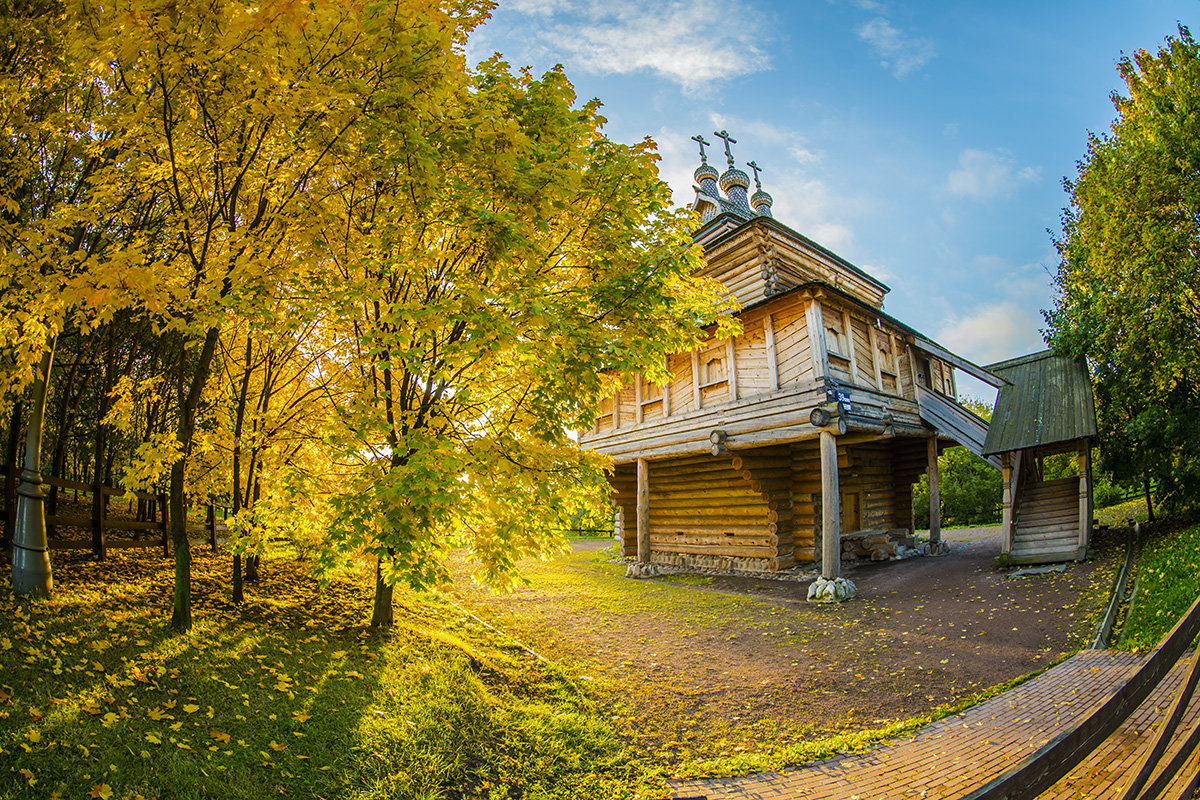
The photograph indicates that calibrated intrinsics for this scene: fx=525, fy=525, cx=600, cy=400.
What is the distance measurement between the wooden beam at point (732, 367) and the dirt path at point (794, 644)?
200 inches

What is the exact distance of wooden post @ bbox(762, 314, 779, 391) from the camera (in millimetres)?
12984

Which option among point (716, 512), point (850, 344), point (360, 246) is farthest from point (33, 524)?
point (850, 344)

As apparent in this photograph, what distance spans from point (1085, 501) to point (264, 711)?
49.3 feet

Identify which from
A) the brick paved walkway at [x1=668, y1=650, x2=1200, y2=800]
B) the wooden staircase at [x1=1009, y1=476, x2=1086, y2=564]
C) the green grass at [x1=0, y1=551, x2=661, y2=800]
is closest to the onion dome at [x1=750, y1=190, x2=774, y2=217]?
the wooden staircase at [x1=1009, y1=476, x2=1086, y2=564]

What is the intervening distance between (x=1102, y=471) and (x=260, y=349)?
61.4ft

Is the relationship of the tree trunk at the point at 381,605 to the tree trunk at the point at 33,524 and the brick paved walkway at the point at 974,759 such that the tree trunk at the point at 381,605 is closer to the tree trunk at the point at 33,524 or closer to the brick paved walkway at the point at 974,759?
the tree trunk at the point at 33,524

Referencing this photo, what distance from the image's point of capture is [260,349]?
330 inches

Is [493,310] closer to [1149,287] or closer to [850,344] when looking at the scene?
[850,344]

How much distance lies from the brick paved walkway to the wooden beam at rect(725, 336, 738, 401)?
875 centimetres

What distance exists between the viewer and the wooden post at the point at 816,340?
12.0 metres

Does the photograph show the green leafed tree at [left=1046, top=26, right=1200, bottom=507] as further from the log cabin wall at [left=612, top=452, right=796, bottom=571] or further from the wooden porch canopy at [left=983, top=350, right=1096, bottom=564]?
the log cabin wall at [left=612, top=452, right=796, bottom=571]

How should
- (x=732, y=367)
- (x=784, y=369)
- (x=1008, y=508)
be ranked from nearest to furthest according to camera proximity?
(x=1008, y=508) < (x=784, y=369) < (x=732, y=367)

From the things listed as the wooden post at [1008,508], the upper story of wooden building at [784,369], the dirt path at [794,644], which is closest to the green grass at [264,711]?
the dirt path at [794,644]

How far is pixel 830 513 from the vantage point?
11.5 meters
